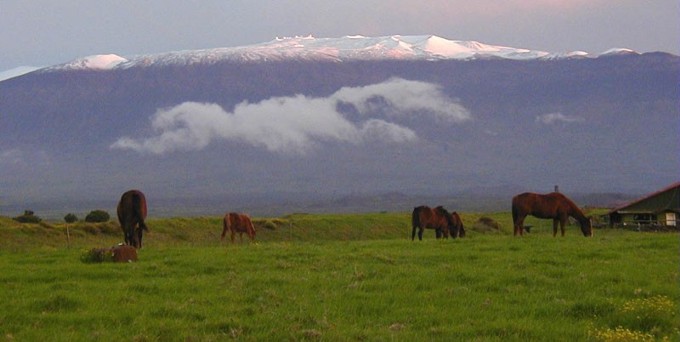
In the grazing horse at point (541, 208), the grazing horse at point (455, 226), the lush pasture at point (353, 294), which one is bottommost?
the lush pasture at point (353, 294)

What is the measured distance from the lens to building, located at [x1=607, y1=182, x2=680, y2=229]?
170 ft

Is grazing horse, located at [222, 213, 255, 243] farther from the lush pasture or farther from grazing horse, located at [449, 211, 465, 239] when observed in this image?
the lush pasture

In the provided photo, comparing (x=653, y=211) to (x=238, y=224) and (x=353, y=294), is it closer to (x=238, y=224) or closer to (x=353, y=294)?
(x=238, y=224)

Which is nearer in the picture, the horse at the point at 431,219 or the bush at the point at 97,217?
the horse at the point at 431,219

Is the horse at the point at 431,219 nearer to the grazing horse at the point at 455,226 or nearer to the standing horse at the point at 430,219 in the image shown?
the standing horse at the point at 430,219

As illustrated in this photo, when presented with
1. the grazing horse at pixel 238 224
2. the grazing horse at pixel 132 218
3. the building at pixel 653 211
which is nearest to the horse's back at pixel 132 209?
the grazing horse at pixel 132 218

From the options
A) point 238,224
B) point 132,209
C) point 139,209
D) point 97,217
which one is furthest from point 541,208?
point 97,217

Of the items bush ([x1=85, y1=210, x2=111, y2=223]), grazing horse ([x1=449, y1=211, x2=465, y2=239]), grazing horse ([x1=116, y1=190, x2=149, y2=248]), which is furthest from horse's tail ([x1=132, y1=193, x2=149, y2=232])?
bush ([x1=85, y1=210, x2=111, y2=223])

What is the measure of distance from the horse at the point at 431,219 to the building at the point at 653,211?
77.6 feet

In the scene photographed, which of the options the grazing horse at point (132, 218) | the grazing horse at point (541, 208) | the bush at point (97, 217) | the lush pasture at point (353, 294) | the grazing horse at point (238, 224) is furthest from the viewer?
the bush at point (97, 217)

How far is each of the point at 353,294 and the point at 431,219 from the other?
18.7m

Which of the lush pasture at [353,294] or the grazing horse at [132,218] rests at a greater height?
the grazing horse at [132,218]

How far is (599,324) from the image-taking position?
412 inches

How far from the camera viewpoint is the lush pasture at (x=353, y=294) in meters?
10.1
